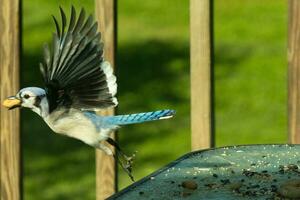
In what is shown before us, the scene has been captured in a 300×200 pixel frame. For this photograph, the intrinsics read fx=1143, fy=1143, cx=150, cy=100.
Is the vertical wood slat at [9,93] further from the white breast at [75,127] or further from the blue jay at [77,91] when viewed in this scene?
the white breast at [75,127]

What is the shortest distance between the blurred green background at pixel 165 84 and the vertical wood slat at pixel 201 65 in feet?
8.51

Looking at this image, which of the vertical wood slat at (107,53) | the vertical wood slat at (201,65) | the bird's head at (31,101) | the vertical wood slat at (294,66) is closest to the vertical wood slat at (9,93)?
the vertical wood slat at (107,53)

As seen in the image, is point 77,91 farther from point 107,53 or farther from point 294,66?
point 294,66

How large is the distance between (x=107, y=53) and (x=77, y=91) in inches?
43.0

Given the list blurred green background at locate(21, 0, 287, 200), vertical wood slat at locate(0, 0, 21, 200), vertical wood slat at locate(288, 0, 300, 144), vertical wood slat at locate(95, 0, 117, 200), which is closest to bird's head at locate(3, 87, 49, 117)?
vertical wood slat at locate(95, 0, 117, 200)

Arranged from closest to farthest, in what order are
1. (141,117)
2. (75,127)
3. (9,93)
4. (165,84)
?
(141,117) → (75,127) → (9,93) → (165,84)

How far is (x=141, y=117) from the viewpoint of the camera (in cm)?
337

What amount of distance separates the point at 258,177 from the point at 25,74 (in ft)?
20.5

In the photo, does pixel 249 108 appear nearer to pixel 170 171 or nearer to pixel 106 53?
pixel 106 53

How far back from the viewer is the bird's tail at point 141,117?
3283 mm

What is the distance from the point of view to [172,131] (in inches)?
329

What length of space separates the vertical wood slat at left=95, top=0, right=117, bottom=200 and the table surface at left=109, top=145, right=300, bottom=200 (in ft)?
2.72

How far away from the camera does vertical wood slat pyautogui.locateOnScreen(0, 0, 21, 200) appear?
188 inches

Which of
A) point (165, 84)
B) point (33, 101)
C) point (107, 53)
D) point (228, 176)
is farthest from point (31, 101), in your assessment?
point (165, 84)
